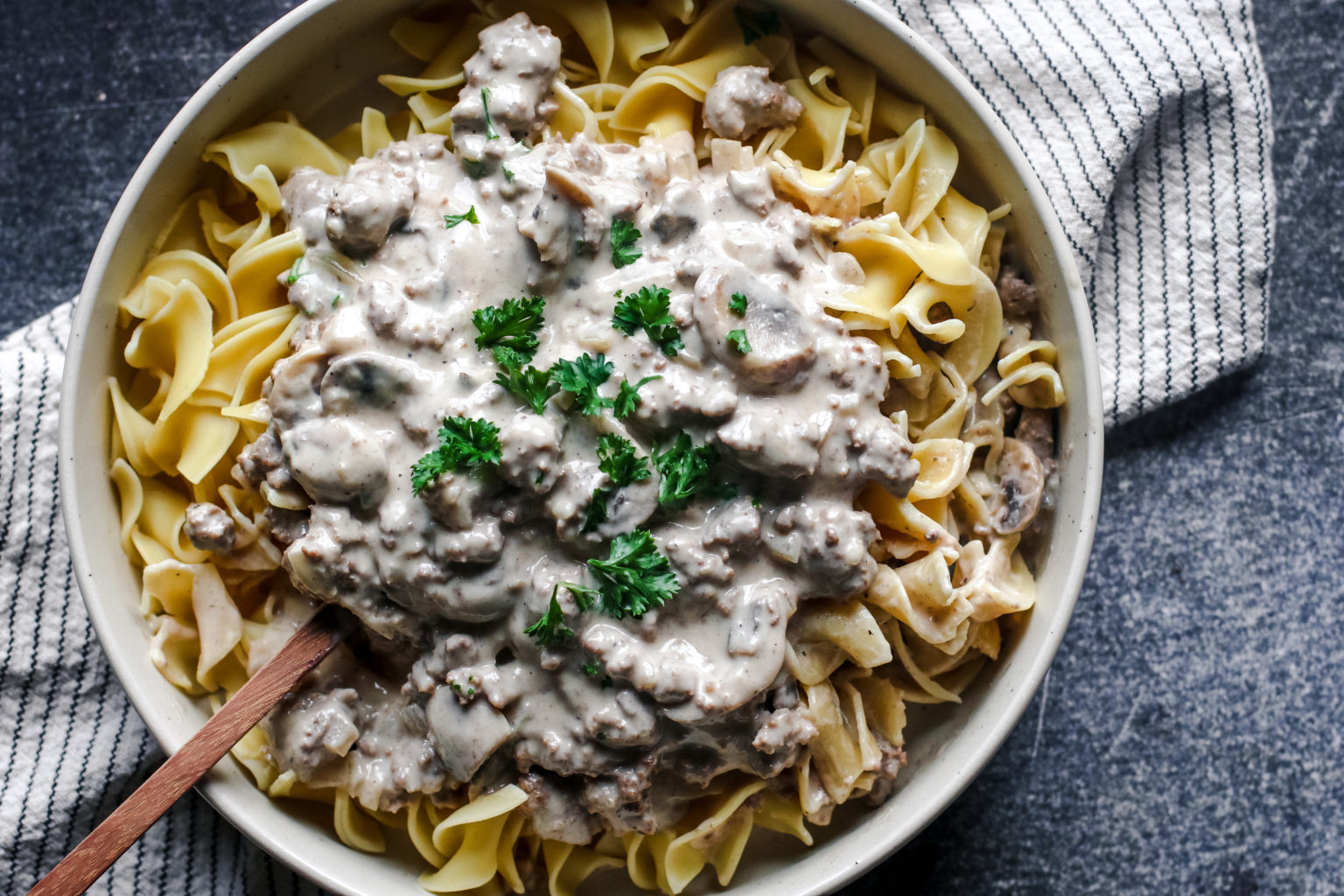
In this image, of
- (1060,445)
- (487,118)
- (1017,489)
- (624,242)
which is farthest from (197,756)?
(1060,445)

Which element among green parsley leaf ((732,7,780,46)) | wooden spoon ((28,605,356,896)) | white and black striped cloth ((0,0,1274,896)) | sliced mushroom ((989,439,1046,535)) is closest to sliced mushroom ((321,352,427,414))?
wooden spoon ((28,605,356,896))

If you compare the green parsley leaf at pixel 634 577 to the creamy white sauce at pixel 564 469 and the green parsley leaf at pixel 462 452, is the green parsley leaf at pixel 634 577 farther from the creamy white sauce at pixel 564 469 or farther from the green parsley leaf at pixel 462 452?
the green parsley leaf at pixel 462 452

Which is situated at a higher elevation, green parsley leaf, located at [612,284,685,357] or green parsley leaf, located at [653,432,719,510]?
green parsley leaf, located at [612,284,685,357]

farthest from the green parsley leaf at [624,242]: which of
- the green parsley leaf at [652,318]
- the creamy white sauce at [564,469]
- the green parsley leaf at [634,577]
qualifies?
the green parsley leaf at [634,577]

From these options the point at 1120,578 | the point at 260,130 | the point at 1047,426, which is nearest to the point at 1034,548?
the point at 1047,426

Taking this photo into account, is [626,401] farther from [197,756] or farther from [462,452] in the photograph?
[197,756]

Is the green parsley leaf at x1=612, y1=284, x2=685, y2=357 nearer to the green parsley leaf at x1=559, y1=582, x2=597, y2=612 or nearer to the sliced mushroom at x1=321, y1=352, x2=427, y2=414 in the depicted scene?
the sliced mushroom at x1=321, y1=352, x2=427, y2=414

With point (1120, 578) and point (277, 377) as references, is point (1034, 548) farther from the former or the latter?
point (277, 377)
